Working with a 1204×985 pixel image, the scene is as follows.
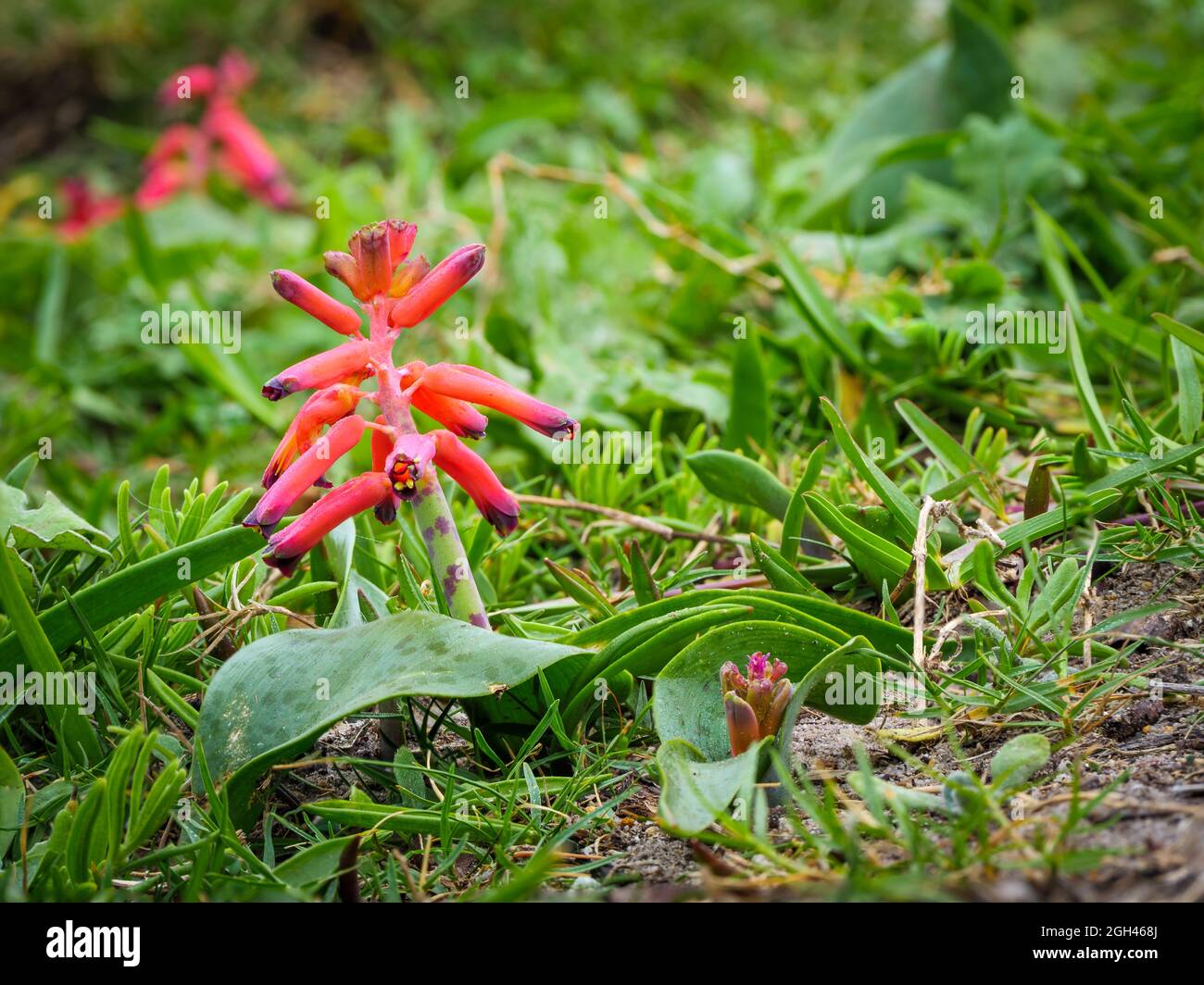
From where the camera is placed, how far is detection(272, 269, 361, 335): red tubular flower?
4.33 feet

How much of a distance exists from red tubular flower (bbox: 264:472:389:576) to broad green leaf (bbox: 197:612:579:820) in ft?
0.37

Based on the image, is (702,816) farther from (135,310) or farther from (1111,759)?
(135,310)

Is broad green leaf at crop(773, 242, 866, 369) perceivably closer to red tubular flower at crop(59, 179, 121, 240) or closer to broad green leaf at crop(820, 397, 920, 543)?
broad green leaf at crop(820, 397, 920, 543)

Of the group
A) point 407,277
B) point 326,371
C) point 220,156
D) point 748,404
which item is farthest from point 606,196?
point 326,371

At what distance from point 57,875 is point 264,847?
0.23 meters

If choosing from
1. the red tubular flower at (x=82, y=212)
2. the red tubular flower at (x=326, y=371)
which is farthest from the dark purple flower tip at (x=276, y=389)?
the red tubular flower at (x=82, y=212)

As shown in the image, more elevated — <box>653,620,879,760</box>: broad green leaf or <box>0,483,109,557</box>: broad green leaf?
<box>0,483,109,557</box>: broad green leaf

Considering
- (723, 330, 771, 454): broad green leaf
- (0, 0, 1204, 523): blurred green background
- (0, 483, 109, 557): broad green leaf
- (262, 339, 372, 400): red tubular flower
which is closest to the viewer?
(262, 339, 372, 400): red tubular flower

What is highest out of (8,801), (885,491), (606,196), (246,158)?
(246,158)

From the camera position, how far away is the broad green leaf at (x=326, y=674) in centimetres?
125

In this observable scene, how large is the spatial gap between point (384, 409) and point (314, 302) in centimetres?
16

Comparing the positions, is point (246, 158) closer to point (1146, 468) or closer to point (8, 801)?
point (8, 801)

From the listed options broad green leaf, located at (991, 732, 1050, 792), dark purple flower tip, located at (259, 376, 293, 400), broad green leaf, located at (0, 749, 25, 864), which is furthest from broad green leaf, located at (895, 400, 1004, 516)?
broad green leaf, located at (0, 749, 25, 864)

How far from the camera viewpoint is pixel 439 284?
4.51 feet
